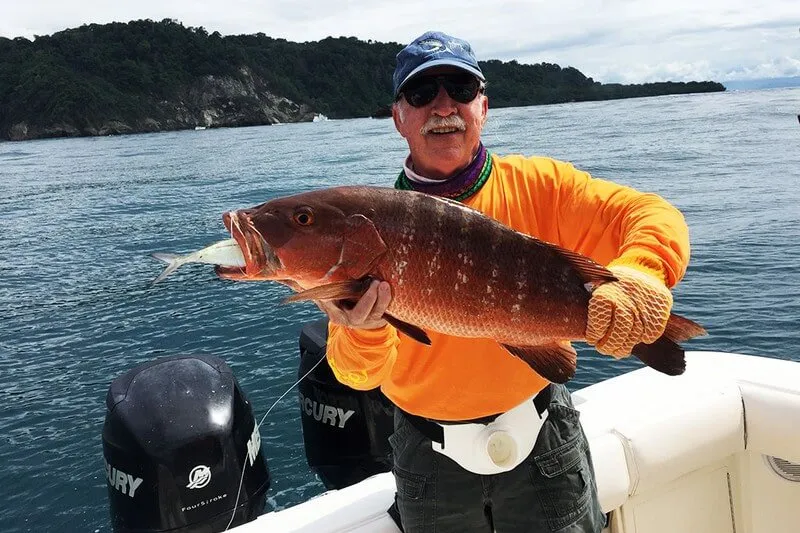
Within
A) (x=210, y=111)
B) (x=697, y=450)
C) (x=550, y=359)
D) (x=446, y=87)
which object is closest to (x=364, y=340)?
(x=550, y=359)

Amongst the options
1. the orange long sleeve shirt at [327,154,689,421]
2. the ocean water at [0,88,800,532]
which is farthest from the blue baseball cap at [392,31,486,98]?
the ocean water at [0,88,800,532]

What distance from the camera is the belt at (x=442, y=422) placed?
2.37 m

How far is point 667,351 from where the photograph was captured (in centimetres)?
192

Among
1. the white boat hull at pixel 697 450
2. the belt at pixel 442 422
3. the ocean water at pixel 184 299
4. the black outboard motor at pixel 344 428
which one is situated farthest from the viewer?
the ocean water at pixel 184 299

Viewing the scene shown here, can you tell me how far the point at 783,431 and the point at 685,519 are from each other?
0.74 meters

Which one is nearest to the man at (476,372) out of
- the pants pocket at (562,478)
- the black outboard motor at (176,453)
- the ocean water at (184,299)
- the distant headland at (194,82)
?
the pants pocket at (562,478)

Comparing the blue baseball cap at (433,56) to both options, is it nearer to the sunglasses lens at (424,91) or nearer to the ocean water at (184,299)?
the sunglasses lens at (424,91)

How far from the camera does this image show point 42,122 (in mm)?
89188

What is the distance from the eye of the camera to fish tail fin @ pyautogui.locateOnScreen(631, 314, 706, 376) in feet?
6.29

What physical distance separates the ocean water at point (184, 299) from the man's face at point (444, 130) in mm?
4263

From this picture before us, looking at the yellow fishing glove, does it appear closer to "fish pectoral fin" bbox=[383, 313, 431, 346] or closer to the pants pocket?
"fish pectoral fin" bbox=[383, 313, 431, 346]

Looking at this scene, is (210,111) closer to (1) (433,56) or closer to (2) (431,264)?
(1) (433,56)

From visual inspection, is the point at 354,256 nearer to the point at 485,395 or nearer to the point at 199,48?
the point at 485,395

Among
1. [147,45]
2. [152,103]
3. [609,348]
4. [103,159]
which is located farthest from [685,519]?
[147,45]
